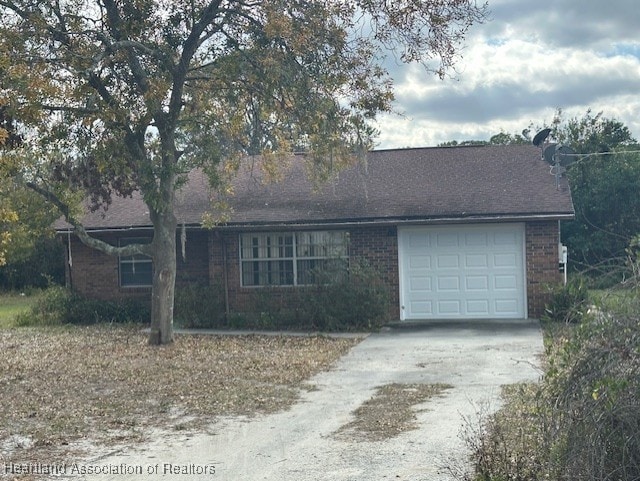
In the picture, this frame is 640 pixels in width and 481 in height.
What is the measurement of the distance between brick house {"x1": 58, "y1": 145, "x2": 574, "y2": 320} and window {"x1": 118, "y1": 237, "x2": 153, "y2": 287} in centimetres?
3

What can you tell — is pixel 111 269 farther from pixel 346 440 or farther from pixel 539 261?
pixel 346 440

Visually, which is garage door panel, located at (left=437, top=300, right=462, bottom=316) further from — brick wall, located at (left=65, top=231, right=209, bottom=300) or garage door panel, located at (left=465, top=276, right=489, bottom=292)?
brick wall, located at (left=65, top=231, right=209, bottom=300)

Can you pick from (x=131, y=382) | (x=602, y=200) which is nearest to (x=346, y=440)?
(x=131, y=382)

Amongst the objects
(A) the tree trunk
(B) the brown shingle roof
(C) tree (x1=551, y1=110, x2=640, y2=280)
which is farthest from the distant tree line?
(A) the tree trunk

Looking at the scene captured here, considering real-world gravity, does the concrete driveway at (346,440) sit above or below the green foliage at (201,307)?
below

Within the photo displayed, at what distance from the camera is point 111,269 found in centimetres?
2155

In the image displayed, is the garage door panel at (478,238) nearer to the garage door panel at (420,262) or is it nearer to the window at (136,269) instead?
the garage door panel at (420,262)

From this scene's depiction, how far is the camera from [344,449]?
8234 mm

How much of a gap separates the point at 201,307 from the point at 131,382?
7.54 m

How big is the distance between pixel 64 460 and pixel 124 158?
326 inches

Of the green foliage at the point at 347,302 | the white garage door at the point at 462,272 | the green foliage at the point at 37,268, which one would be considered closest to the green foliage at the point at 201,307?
the green foliage at the point at 347,302

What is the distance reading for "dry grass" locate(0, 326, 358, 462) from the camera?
31.1 ft

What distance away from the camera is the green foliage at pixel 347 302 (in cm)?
1870

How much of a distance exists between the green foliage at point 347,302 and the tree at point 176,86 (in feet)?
11.0
